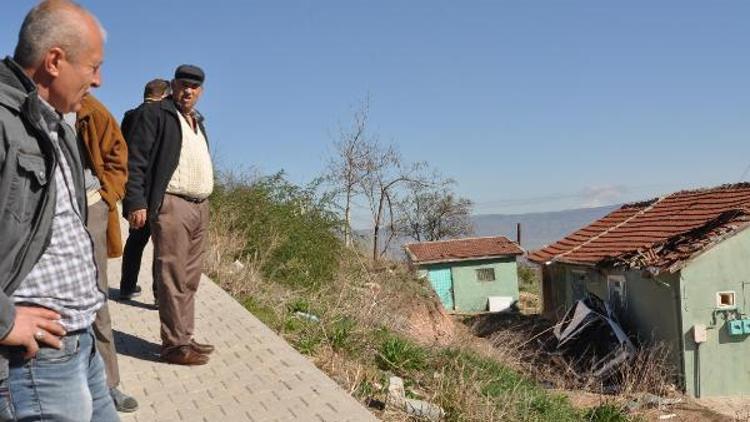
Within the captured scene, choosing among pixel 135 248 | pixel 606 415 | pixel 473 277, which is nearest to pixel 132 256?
pixel 135 248

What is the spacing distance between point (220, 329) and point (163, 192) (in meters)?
1.85

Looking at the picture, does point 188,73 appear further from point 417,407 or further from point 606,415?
point 606,415

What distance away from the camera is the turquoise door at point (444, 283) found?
39.2 meters

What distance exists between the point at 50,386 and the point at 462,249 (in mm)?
38979

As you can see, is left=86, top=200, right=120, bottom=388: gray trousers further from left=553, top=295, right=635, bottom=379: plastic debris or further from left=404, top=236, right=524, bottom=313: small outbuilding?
left=404, top=236, right=524, bottom=313: small outbuilding

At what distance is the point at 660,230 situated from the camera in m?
23.8

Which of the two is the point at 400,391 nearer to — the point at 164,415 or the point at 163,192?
the point at 164,415

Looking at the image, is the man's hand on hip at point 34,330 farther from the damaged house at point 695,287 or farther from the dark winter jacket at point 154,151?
the damaged house at point 695,287

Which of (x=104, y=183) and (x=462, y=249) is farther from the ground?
(x=462, y=249)

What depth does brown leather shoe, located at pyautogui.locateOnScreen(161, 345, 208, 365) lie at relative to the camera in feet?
16.5

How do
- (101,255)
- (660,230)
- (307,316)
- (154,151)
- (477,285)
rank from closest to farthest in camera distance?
1. (101,255)
2. (154,151)
3. (307,316)
4. (660,230)
5. (477,285)

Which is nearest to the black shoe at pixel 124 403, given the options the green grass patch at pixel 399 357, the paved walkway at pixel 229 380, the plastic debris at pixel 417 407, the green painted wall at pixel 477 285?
the paved walkway at pixel 229 380

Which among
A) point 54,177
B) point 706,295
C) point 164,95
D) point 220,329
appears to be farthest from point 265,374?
point 706,295

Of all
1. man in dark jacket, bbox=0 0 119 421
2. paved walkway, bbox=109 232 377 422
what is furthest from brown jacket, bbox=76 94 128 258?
man in dark jacket, bbox=0 0 119 421
